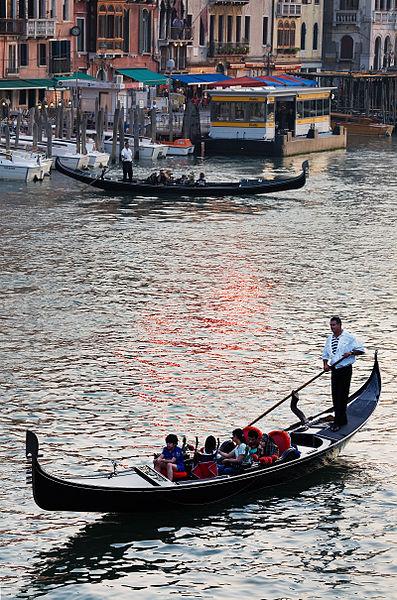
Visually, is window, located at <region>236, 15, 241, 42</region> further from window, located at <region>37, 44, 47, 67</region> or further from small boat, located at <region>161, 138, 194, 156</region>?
small boat, located at <region>161, 138, 194, 156</region>

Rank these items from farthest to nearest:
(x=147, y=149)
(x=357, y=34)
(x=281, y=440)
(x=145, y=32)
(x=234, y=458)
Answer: (x=357, y=34) → (x=145, y=32) → (x=147, y=149) → (x=281, y=440) → (x=234, y=458)

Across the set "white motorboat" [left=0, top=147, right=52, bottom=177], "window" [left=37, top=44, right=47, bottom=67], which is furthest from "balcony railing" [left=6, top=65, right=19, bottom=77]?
"white motorboat" [left=0, top=147, right=52, bottom=177]

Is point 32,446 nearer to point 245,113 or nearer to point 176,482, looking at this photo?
point 176,482

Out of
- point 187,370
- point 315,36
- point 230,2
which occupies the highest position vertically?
point 230,2

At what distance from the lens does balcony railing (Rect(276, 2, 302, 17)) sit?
88875 millimetres

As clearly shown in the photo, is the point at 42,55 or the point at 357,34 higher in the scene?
the point at 357,34

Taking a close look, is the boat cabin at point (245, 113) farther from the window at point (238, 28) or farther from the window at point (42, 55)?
the window at point (238, 28)

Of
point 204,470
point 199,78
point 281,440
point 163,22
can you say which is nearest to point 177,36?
point 163,22

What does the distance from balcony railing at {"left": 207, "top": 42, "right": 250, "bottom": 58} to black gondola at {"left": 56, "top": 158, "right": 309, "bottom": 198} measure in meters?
34.6

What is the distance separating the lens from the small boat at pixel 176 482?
17.0 m

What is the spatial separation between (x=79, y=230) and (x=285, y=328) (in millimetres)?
13346

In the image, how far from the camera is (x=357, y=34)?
95.3m

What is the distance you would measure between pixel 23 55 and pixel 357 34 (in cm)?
3316

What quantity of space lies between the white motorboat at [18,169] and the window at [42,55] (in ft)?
63.0
